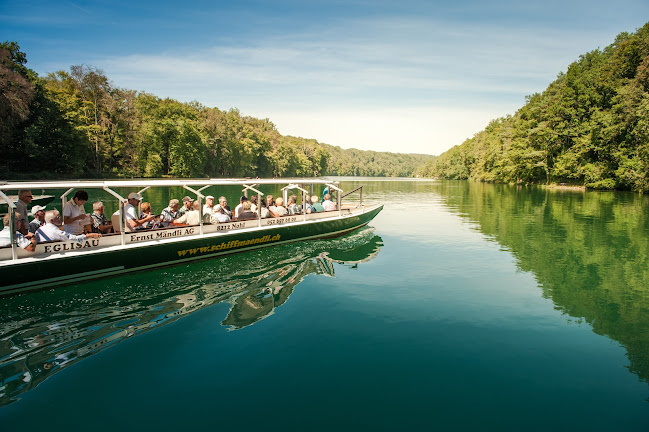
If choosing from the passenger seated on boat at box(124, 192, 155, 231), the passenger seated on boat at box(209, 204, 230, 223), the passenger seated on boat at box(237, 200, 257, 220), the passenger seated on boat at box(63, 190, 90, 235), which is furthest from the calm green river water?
the passenger seated on boat at box(237, 200, 257, 220)

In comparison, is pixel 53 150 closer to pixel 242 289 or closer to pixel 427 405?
pixel 242 289

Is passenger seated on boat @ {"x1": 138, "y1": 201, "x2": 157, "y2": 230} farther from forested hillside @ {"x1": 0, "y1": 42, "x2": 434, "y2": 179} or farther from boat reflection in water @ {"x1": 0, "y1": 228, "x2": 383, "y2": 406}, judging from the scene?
forested hillside @ {"x1": 0, "y1": 42, "x2": 434, "y2": 179}

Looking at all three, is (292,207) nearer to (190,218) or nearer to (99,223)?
(190,218)

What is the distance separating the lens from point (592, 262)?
13.9 metres

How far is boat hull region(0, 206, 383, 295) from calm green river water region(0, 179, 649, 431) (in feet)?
1.17

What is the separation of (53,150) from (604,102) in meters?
79.1

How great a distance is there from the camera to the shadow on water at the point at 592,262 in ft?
27.9

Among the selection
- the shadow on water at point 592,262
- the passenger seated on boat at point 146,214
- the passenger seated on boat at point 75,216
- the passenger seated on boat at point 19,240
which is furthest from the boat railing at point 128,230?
the shadow on water at point 592,262

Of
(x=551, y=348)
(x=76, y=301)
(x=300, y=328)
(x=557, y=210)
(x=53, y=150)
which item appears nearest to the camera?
(x=551, y=348)

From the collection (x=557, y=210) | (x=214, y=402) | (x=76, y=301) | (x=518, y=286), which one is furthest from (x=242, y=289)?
(x=557, y=210)

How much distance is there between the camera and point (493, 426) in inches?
196

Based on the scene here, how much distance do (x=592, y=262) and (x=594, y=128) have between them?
1966 inches

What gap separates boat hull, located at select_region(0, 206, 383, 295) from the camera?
980 centimetres

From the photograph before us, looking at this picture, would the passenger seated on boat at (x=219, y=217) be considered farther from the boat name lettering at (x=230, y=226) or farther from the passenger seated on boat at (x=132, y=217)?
the passenger seated on boat at (x=132, y=217)
